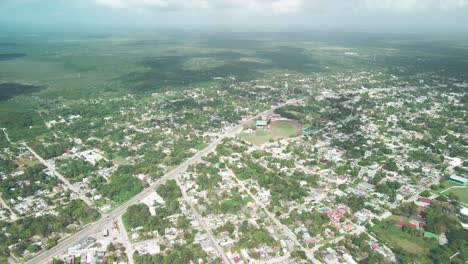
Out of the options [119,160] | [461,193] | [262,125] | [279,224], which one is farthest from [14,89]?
[461,193]

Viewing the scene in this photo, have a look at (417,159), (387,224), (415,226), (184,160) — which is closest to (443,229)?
(415,226)

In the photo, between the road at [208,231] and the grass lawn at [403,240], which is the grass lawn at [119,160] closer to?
the road at [208,231]

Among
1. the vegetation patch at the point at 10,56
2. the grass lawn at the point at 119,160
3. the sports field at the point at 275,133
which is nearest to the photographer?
the grass lawn at the point at 119,160

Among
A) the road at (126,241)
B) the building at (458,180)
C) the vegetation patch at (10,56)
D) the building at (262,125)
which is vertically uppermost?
the vegetation patch at (10,56)

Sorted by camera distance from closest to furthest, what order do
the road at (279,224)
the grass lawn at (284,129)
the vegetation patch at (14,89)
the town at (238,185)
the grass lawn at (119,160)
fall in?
the road at (279,224)
the town at (238,185)
the grass lawn at (119,160)
the grass lawn at (284,129)
the vegetation patch at (14,89)

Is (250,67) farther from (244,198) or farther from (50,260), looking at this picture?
(50,260)

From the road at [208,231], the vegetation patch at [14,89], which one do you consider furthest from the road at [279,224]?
the vegetation patch at [14,89]

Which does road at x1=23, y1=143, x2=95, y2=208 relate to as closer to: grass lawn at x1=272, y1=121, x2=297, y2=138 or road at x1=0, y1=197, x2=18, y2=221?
road at x1=0, y1=197, x2=18, y2=221

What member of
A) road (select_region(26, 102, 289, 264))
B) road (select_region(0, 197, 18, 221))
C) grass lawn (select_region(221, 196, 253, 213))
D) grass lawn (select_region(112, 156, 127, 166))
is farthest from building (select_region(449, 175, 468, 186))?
road (select_region(0, 197, 18, 221))

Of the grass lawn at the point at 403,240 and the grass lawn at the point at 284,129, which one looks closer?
the grass lawn at the point at 403,240
